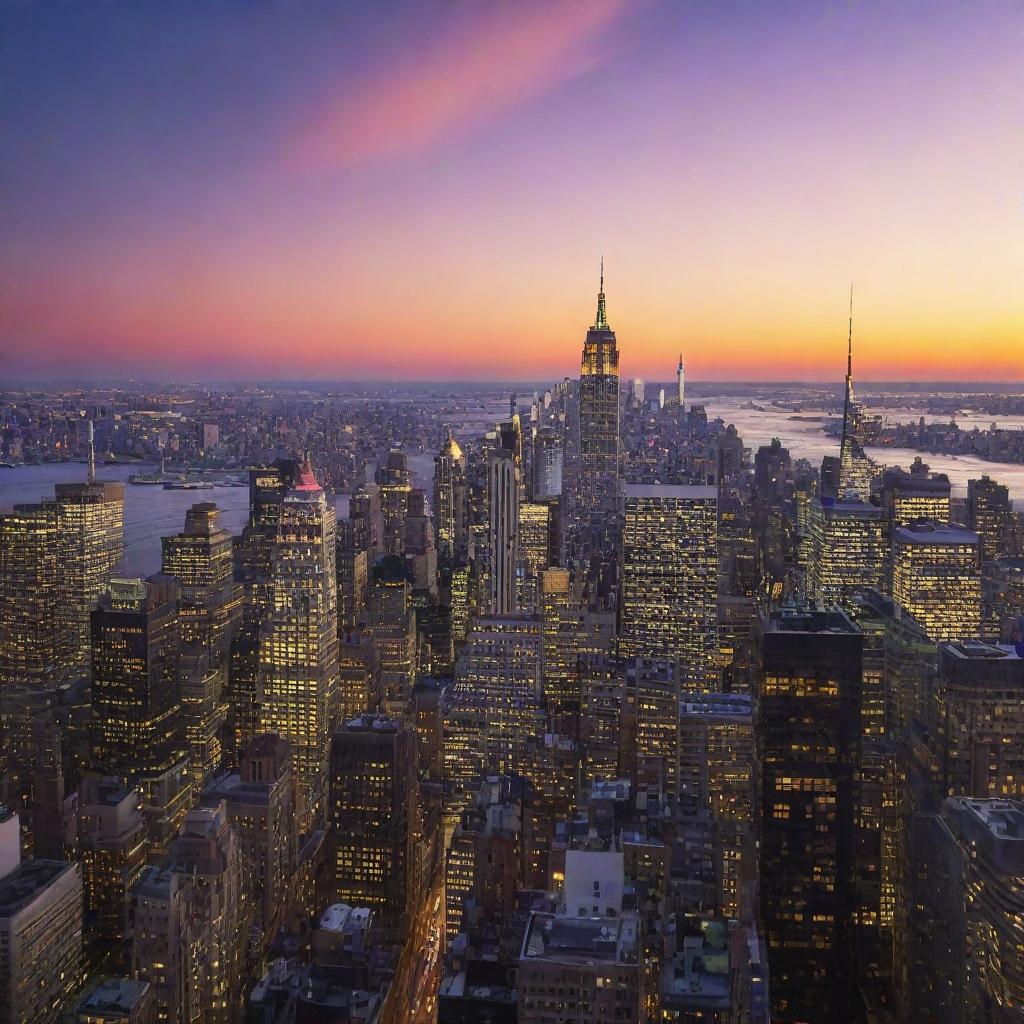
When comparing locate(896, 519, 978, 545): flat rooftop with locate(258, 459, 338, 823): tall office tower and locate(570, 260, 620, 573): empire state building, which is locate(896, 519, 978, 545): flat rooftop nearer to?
locate(570, 260, 620, 573): empire state building

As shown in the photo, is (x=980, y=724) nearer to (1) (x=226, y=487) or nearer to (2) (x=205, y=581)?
(1) (x=226, y=487)

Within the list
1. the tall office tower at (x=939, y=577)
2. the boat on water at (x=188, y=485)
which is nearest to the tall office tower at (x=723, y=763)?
the tall office tower at (x=939, y=577)

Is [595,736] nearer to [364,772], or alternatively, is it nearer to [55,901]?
[364,772]

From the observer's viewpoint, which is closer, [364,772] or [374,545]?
[364,772]

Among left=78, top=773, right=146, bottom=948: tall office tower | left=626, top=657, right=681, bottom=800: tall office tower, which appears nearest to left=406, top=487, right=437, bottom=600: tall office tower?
left=626, top=657, right=681, bottom=800: tall office tower

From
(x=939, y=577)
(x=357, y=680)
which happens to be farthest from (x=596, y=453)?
(x=939, y=577)

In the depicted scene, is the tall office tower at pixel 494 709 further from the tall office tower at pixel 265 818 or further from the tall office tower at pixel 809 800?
the tall office tower at pixel 809 800

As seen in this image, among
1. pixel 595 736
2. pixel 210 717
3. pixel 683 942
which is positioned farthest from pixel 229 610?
pixel 683 942

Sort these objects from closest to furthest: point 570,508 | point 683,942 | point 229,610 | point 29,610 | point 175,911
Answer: point 683,942
point 175,911
point 29,610
point 229,610
point 570,508
